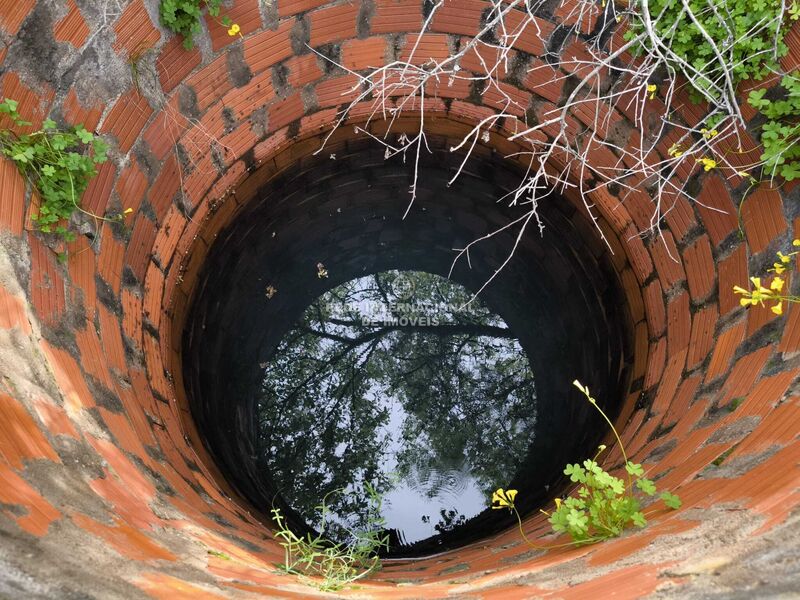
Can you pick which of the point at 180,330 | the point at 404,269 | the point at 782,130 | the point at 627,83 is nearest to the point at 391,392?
the point at 404,269

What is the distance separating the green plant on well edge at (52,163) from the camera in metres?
2.13

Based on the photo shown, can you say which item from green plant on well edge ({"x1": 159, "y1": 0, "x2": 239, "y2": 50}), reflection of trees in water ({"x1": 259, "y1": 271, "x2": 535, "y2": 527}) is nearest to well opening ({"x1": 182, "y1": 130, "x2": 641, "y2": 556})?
reflection of trees in water ({"x1": 259, "y1": 271, "x2": 535, "y2": 527})

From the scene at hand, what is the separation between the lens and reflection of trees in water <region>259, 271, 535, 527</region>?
357cm

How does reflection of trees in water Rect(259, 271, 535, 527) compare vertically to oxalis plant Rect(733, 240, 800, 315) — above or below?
above

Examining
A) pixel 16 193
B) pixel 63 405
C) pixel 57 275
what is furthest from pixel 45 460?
pixel 16 193

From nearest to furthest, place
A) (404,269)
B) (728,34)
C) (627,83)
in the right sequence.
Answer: (728,34) < (627,83) < (404,269)

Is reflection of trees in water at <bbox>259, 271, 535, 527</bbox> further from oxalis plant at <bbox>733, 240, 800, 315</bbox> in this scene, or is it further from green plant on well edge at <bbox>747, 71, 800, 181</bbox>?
green plant on well edge at <bbox>747, 71, 800, 181</bbox>

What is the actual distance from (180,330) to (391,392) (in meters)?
1.24

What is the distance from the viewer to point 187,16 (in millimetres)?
2705

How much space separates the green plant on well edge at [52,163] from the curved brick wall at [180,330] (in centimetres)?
7

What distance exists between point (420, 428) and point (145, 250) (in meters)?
1.78

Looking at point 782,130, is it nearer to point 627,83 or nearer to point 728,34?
point 728,34

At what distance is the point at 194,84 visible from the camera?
9.61 ft

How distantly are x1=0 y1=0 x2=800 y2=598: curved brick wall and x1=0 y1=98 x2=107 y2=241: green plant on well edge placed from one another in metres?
0.07
